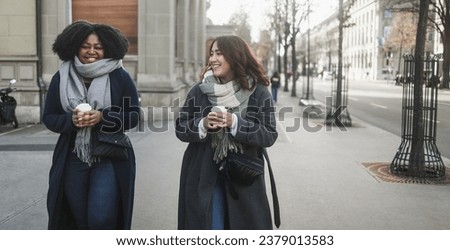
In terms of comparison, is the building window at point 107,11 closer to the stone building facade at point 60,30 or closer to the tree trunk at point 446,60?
the stone building facade at point 60,30

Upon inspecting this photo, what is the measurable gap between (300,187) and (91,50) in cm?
408

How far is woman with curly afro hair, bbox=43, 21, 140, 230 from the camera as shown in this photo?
3564 mm

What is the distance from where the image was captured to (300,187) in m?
6.98

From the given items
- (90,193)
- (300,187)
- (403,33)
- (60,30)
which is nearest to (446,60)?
(403,33)


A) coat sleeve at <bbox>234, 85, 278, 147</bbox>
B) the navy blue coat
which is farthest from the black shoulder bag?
the navy blue coat

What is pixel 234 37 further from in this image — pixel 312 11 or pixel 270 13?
pixel 270 13

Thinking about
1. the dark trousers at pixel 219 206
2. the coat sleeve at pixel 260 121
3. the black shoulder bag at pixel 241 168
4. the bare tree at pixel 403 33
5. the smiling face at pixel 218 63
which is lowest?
the dark trousers at pixel 219 206

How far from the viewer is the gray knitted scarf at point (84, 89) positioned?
3559mm

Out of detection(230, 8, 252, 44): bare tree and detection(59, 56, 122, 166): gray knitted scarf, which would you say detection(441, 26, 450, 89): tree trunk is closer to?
detection(230, 8, 252, 44): bare tree

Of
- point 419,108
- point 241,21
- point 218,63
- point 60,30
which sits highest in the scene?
point 241,21

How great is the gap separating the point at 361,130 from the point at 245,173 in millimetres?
11421

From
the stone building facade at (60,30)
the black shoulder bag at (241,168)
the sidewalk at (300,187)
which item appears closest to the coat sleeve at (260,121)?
the black shoulder bag at (241,168)

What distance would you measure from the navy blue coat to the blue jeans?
0.06 m

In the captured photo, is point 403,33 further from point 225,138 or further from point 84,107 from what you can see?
point 84,107
